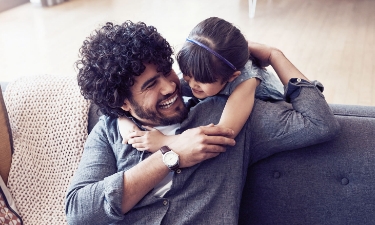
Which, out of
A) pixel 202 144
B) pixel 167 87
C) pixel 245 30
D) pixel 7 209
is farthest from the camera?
pixel 245 30

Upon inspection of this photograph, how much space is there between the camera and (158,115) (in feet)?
4.45

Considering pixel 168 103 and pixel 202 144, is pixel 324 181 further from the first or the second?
pixel 168 103

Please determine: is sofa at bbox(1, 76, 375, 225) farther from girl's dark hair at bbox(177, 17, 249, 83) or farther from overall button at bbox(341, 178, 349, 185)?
girl's dark hair at bbox(177, 17, 249, 83)

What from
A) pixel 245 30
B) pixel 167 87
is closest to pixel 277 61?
pixel 167 87

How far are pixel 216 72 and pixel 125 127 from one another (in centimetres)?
36

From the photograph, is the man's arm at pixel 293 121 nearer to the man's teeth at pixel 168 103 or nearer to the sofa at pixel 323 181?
the sofa at pixel 323 181

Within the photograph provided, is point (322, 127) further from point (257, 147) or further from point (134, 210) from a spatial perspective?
point (134, 210)

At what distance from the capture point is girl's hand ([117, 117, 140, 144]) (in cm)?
135

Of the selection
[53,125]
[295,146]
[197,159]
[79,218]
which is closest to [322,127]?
[295,146]

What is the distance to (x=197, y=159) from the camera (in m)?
1.24

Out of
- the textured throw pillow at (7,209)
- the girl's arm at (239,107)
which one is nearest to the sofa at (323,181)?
the girl's arm at (239,107)

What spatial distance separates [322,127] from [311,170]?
0.17 m

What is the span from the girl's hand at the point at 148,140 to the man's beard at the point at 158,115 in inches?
2.0

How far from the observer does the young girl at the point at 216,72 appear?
1.31 m
